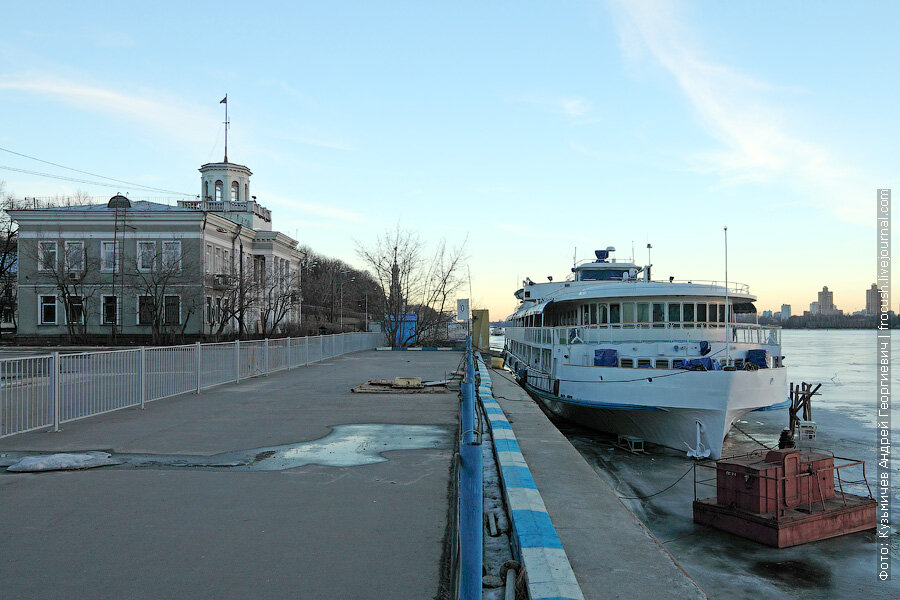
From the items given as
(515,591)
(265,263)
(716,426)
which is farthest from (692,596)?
(265,263)

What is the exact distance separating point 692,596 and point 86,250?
4906cm

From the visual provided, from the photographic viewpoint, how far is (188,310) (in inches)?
1811

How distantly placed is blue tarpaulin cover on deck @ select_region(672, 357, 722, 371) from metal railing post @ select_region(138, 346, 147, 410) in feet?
40.0

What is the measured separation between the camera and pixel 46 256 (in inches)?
1740

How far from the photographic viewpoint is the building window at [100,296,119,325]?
1813 inches

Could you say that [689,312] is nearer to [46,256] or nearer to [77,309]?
[46,256]

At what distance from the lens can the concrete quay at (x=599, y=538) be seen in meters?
5.05

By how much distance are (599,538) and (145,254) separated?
45.9 m

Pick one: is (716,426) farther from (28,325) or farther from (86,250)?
(28,325)

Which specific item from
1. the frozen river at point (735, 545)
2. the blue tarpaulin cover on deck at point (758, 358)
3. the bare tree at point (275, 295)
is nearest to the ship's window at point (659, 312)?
the blue tarpaulin cover on deck at point (758, 358)

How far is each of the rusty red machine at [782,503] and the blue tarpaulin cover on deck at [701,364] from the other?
4.61 metres

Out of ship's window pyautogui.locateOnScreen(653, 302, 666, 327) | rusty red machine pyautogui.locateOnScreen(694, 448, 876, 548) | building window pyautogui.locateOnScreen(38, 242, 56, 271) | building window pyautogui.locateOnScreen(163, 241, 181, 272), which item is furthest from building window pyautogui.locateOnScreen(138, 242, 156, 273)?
rusty red machine pyautogui.locateOnScreen(694, 448, 876, 548)

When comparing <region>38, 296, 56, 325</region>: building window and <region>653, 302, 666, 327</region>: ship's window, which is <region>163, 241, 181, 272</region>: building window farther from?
<region>653, 302, 666, 327</region>: ship's window

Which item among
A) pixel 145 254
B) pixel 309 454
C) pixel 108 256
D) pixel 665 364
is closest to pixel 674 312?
pixel 665 364
